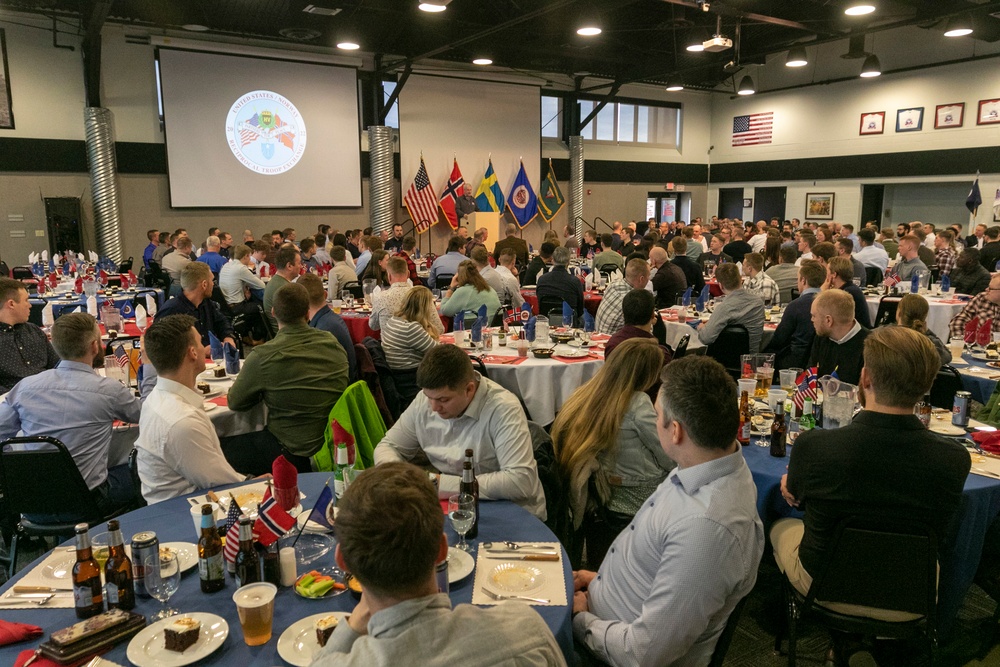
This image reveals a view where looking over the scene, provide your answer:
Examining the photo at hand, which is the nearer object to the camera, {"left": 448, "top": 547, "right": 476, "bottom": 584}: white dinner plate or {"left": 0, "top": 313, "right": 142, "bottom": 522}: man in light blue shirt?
{"left": 448, "top": 547, "right": 476, "bottom": 584}: white dinner plate

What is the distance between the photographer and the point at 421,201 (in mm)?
16281

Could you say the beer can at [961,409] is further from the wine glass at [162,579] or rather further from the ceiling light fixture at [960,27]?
the ceiling light fixture at [960,27]

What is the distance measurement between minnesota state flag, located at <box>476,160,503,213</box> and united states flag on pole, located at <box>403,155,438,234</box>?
169 centimetres

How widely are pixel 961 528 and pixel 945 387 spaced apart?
68.6 inches

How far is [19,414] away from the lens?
343 cm

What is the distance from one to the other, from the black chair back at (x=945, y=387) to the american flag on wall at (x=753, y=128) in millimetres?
18628

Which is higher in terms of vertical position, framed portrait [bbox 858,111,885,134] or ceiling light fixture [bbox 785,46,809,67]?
ceiling light fixture [bbox 785,46,809,67]

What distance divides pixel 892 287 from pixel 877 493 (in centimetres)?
741

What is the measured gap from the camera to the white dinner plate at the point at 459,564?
6.75 ft

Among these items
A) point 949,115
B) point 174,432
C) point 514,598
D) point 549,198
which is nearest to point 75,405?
point 174,432

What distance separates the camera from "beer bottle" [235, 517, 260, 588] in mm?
2023

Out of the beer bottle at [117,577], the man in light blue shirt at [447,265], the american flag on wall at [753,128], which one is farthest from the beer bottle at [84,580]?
the american flag on wall at [753,128]

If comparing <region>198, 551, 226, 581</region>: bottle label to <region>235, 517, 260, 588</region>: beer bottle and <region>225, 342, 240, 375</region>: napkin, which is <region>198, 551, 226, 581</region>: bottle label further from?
<region>225, 342, 240, 375</region>: napkin

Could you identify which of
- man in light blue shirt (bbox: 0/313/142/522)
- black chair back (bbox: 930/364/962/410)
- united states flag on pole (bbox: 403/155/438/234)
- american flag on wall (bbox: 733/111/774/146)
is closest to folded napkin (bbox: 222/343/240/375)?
man in light blue shirt (bbox: 0/313/142/522)
